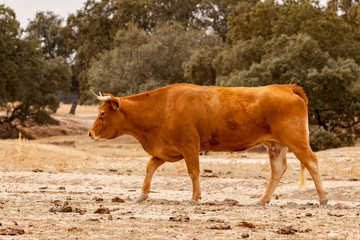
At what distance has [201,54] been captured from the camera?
40969 mm

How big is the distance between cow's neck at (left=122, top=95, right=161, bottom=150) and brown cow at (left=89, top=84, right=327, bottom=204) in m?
0.02

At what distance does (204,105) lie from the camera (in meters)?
10.0

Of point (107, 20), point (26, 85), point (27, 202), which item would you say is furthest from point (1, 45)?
point (27, 202)

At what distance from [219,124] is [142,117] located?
1352 millimetres

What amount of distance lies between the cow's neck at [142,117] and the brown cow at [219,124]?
0.05 feet

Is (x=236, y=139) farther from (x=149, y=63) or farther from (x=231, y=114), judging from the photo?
(x=149, y=63)

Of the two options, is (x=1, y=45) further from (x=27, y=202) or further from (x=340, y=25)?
(x=27, y=202)

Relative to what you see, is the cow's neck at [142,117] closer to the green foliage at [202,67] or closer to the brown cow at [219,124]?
the brown cow at [219,124]

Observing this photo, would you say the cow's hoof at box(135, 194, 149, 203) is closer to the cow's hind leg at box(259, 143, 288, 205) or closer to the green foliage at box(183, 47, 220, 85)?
the cow's hind leg at box(259, 143, 288, 205)

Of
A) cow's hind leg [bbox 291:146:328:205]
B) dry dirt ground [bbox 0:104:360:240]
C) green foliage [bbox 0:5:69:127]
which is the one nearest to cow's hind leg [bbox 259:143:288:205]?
dry dirt ground [bbox 0:104:360:240]

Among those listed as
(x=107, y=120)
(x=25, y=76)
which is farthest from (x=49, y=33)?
(x=107, y=120)

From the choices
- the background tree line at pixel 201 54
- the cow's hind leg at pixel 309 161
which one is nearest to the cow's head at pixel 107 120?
the cow's hind leg at pixel 309 161

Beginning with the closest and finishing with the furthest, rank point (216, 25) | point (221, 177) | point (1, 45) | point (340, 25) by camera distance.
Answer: point (221, 177)
point (340, 25)
point (1, 45)
point (216, 25)

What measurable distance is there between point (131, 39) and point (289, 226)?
42813 millimetres
